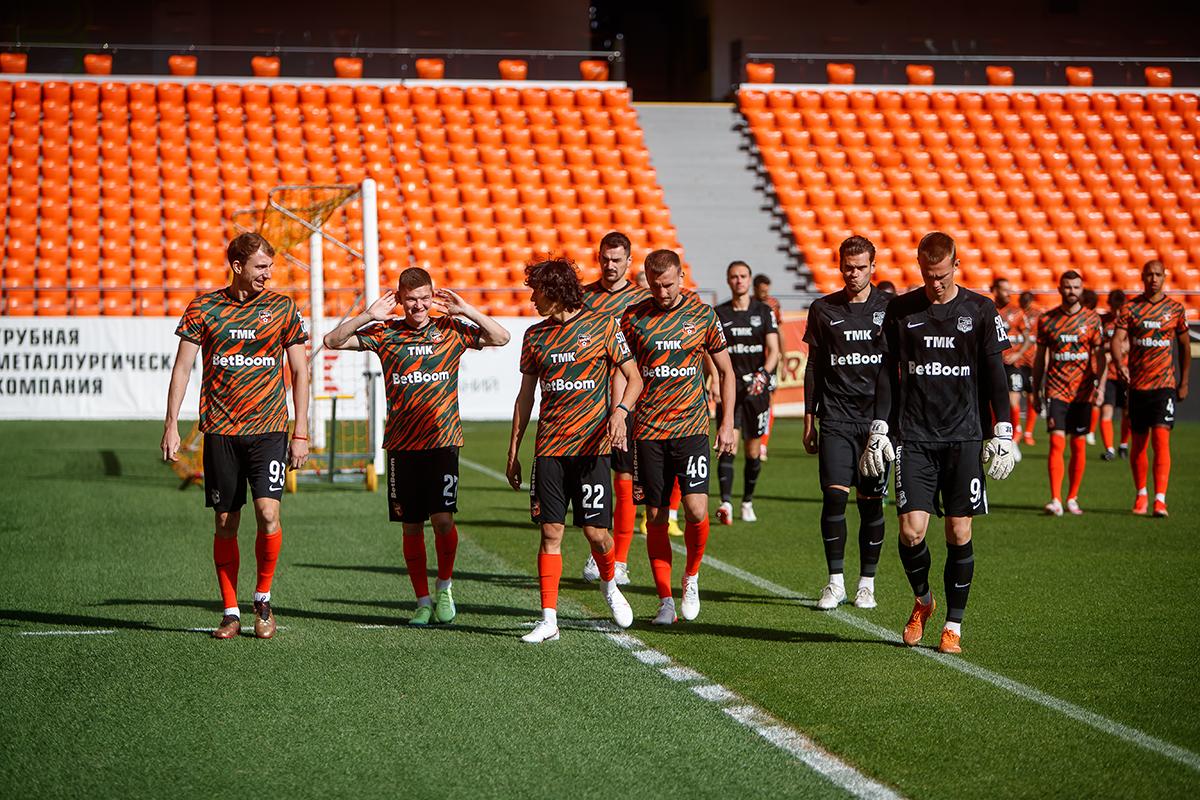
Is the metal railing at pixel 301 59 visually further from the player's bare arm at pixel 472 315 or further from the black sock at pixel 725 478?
the player's bare arm at pixel 472 315

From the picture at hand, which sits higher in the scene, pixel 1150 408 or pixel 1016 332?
pixel 1016 332

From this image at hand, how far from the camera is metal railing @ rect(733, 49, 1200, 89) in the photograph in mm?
29234

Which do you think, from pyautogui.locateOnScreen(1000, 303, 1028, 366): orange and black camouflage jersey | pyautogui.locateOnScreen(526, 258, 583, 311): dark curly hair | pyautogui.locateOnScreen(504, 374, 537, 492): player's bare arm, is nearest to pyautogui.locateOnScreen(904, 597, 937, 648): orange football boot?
pyautogui.locateOnScreen(504, 374, 537, 492): player's bare arm

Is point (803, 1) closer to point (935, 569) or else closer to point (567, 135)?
point (567, 135)

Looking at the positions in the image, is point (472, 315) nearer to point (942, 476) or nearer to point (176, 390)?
point (176, 390)

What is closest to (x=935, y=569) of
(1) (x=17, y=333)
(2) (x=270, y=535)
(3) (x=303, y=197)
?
(2) (x=270, y=535)

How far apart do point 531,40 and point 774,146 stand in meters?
6.25

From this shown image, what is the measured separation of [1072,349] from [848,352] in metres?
4.88

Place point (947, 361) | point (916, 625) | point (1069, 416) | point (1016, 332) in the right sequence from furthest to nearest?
point (1016, 332)
point (1069, 416)
point (916, 625)
point (947, 361)

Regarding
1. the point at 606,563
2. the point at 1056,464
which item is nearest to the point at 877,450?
the point at 606,563

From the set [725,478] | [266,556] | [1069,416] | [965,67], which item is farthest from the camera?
[965,67]

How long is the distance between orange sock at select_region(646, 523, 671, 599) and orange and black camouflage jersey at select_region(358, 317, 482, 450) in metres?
1.17

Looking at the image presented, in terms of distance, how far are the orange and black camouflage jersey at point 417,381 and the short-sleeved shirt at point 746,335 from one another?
4.37 metres

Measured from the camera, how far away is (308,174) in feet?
84.0
